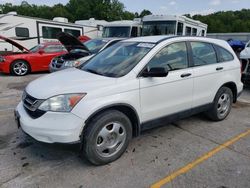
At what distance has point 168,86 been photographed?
346 centimetres

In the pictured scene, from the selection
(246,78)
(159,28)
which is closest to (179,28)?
(159,28)

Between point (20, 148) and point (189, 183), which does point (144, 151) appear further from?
point (20, 148)

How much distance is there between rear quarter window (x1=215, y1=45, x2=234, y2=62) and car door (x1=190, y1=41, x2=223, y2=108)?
13cm

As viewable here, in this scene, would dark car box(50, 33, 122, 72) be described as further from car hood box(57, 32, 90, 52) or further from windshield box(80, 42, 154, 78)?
windshield box(80, 42, 154, 78)

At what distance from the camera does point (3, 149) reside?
346 cm

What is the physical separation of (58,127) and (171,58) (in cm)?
205

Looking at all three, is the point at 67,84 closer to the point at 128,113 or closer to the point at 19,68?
the point at 128,113

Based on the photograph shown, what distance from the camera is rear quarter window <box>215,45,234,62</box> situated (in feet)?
14.4

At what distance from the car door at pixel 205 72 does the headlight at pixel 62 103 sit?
2129 millimetres

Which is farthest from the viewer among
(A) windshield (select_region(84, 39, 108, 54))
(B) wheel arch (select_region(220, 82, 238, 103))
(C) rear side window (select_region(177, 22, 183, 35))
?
(C) rear side window (select_region(177, 22, 183, 35))

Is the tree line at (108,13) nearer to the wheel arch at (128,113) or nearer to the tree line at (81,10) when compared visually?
the tree line at (81,10)

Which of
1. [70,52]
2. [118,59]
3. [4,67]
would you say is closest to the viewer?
[118,59]

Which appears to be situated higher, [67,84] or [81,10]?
[81,10]

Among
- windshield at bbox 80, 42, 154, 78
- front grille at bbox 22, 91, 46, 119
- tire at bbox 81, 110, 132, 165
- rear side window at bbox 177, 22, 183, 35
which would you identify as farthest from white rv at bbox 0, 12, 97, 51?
tire at bbox 81, 110, 132, 165
